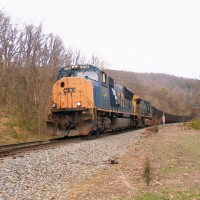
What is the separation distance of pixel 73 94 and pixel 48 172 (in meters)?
7.41

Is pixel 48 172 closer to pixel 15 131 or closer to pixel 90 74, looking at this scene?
pixel 90 74

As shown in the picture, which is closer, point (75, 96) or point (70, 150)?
point (70, 150)

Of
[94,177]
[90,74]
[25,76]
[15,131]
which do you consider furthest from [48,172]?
[25,76]

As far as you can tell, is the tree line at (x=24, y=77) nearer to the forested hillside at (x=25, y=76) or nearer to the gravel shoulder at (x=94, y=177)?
the forested hillside at (x=25, y=76)

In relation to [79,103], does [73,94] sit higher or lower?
higher

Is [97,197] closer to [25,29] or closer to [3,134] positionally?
[3,134]

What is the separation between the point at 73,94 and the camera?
13.3 metres

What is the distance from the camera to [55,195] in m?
4.75

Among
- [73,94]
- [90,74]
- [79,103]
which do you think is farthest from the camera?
[90,74]

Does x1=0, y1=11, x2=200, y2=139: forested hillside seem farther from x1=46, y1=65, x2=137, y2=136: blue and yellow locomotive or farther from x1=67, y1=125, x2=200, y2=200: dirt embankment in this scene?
x1=67, y1=125, x2=200, y2=200: dirt embankment

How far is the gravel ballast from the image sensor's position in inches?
188

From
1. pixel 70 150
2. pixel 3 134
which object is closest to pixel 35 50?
pixel 3 134

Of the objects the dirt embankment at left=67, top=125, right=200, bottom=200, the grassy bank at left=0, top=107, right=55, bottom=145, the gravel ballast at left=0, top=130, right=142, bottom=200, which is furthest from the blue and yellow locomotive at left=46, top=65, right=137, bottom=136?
the dirt embankment at left=67, top=125, right=200, bottom=200

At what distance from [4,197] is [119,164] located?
3.73 meters
